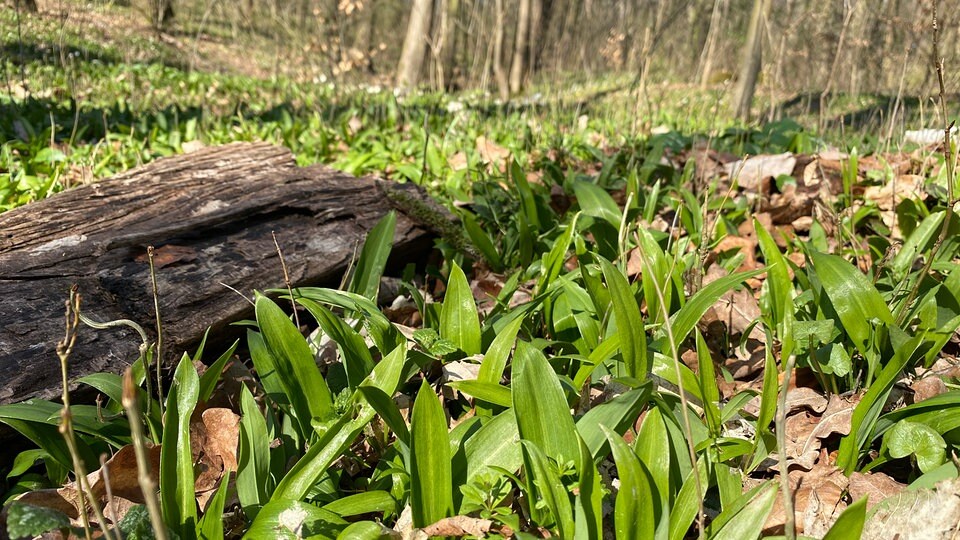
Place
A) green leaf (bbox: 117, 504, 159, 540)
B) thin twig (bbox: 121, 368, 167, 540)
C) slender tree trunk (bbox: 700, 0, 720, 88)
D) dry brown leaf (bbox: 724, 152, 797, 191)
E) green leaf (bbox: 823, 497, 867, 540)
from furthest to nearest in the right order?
slender tree trunk (bbox: 700, 0, 720, 88)
dry brown leaf (bbox: 724, 152, 797, 191)
green leaf (bbox: 117, 504, 159, 540)
green leaf (bbox: 823, 497, 867, 540)
thin twig (bbox: 121, 368, 167, 540)

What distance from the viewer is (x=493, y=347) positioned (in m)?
1.66

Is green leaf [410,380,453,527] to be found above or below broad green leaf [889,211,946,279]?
below

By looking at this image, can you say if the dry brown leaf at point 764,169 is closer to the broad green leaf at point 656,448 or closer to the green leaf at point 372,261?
the green leaf at point 372,261

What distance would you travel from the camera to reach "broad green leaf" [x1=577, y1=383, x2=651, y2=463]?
133 cm

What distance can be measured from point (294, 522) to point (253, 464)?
180mm

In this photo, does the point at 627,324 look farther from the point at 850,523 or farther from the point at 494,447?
the point at 850,523

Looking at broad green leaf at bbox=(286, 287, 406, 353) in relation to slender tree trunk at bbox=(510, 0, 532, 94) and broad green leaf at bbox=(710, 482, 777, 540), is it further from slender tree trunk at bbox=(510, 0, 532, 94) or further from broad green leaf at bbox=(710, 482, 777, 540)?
slender tree trunk at bbox=(510, 0, 532, 94)

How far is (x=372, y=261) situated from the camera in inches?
87.5

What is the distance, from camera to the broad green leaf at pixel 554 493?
47.6 inches

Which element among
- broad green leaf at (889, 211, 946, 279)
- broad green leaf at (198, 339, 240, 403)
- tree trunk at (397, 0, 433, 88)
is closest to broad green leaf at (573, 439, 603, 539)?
broad green leaf at (198, 339, 240, 403)

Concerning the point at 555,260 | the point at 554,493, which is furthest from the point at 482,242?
the point at 554,493

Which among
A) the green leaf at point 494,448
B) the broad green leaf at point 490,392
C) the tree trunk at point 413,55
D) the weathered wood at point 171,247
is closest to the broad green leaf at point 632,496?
the green leaf at point 494,448

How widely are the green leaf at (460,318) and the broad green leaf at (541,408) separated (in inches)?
19.3

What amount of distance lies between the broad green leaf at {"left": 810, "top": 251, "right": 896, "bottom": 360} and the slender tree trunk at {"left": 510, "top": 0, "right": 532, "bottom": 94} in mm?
11283
